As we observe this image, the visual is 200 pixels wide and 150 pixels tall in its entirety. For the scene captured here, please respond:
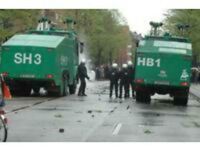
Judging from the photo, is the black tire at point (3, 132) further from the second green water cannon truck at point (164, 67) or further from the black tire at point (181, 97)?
the black tire at point (181, 97)

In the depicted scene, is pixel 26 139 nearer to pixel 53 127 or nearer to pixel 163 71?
pixel 53 127

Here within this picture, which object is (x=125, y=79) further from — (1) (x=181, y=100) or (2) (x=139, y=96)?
(1) (x=181, y=100)

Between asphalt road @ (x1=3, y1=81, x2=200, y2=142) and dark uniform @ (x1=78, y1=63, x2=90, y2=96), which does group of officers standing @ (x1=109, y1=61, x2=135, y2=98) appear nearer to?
dark uniform @ (x1=78, y1=63, x2=90, y2=96)

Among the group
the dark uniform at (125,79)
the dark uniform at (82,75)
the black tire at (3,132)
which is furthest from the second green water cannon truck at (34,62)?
the black tire at (3,132)

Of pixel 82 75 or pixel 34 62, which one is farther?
pixel 82 75

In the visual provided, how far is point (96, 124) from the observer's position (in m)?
19.1

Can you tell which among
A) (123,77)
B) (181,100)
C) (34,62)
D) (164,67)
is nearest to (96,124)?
(164,67)

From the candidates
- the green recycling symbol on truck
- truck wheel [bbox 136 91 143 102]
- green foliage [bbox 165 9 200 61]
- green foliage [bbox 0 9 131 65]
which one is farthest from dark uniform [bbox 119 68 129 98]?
green foliage [bbox 165 9 200 61]

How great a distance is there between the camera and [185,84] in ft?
99.9

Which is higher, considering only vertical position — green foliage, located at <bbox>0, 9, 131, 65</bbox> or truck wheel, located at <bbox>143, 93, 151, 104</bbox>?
green foliage, located at <bbox>0, 9, 131, 65</bbox>

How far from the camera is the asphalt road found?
1577cm

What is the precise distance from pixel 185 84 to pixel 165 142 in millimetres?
15608
